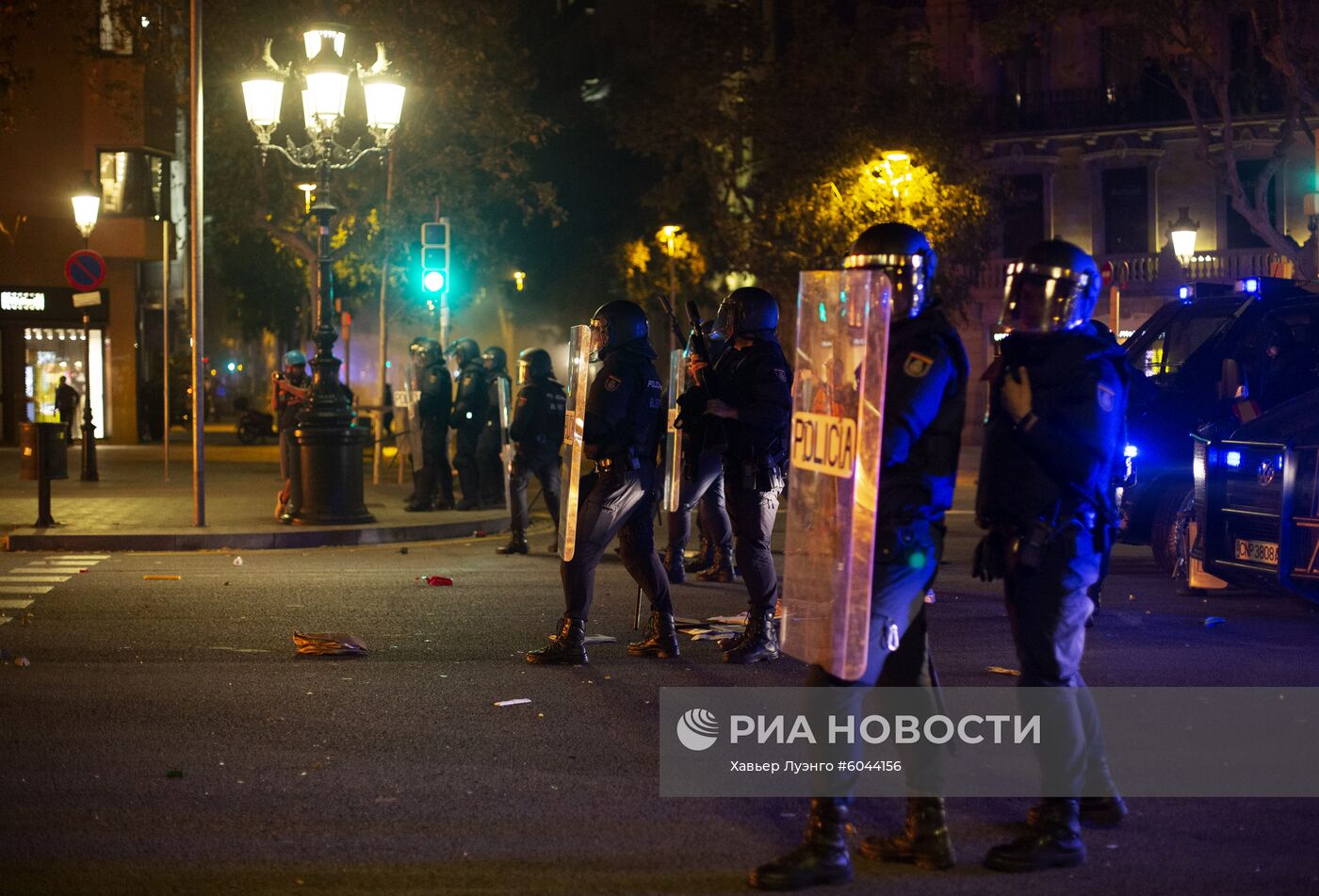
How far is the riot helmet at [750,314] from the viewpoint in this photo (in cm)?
891

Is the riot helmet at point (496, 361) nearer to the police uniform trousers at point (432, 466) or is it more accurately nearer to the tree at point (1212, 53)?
the police uniform trousers at point (432, 466)

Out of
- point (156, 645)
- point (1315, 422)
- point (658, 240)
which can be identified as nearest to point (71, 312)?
point (658, 240)

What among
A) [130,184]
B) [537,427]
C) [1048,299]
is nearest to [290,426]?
[537,427]

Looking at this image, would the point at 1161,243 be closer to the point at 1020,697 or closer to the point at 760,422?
the point at 760,422

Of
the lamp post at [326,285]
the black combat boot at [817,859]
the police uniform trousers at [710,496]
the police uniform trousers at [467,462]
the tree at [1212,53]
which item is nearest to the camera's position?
the black combat boot at [817,859]

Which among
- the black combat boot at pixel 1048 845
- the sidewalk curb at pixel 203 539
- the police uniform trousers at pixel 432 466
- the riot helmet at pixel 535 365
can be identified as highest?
the riot helmet at pixel 535 365

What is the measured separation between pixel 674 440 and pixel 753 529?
3.01m

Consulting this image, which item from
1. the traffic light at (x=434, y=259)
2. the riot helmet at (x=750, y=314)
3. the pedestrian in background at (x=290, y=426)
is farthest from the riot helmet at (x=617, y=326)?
the traffic light at (x=434, y=259)

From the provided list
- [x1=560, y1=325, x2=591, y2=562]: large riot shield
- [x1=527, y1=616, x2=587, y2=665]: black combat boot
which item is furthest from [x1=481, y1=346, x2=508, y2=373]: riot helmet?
[x1=527, y1=616, x2=587, y2=665]: black combat boot

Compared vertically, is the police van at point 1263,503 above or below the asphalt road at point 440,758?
above

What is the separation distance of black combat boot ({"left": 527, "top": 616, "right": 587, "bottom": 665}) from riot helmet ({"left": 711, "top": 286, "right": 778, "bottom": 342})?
1798 millimetres

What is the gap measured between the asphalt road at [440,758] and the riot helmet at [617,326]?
175 centimetres

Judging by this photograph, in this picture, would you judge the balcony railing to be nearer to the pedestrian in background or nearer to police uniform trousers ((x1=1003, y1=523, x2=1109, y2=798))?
the pedestrian in background

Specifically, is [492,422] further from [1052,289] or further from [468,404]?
[1052,289]
